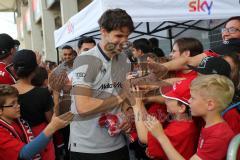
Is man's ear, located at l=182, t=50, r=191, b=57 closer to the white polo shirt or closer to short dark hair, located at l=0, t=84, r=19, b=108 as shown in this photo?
the white polo shirt

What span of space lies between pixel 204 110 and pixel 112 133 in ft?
1.94

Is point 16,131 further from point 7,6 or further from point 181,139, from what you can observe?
point 7,6

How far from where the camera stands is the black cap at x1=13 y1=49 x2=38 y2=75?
2260 millimetres

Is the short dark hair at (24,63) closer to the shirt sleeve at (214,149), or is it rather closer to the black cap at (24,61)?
the black cap at (24,61)

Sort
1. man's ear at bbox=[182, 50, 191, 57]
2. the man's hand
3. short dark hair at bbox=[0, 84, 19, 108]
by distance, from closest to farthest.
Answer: short dark hair at bbox=[0, 84, 19, 108] → man's ear at bbox=[182, 50, 191, 57] → the man's hand

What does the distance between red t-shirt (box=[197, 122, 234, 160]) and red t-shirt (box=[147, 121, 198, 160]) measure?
16 centimetres

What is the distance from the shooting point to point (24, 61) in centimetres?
226

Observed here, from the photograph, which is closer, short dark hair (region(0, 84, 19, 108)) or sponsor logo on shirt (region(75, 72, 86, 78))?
sponsor logo on shirt (region(75, 72, 86, 78))

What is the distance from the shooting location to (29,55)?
2285mm

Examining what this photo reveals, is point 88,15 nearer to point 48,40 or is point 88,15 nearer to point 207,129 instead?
point 207,129

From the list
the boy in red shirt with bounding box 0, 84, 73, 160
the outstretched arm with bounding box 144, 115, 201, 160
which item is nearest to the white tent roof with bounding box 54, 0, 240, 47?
the boy in red shirt with bounding box 0, 84, 73, 160

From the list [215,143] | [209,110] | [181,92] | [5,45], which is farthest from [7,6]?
[215,143]

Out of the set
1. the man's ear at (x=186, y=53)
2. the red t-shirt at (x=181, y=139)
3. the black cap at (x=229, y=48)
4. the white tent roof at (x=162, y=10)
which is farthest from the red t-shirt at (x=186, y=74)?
the white tent roof at (x=162, y=10)

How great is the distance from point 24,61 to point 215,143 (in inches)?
53.5
